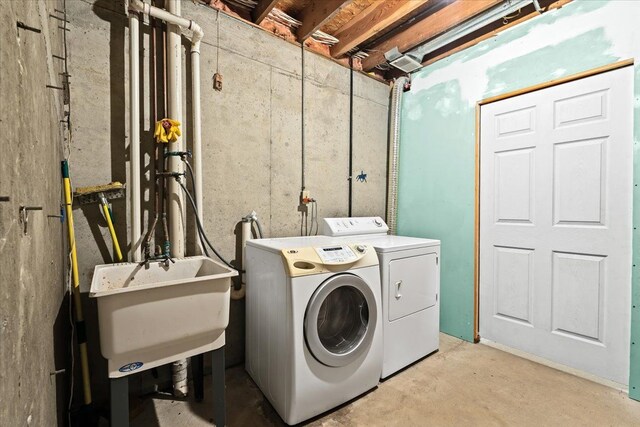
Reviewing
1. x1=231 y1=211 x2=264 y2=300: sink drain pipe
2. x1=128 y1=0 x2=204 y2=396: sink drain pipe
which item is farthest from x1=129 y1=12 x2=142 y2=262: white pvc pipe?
x1=231 y1=211 x2=264 y2=300: sink drain pipe

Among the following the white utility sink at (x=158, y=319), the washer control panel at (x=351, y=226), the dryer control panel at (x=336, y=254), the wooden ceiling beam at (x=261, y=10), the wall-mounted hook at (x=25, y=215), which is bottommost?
the white utility sink at (x=158, y=319)

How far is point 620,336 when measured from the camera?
178cm

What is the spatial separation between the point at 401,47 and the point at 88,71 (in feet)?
7.82

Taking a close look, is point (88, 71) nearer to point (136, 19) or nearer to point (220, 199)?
point (136, 19)

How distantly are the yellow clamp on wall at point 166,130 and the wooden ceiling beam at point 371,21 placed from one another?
1.66 m

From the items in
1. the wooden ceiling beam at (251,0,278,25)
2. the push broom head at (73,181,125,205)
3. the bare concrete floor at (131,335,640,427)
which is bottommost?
the bare concrete floor at (131,335,640,427)

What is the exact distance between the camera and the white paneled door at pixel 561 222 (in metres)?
1.79

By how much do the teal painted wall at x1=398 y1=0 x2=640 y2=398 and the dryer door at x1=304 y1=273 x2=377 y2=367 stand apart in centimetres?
123

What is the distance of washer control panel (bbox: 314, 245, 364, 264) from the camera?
160 cm

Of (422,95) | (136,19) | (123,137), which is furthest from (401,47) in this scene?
(123,137)

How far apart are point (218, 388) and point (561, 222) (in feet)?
7.98

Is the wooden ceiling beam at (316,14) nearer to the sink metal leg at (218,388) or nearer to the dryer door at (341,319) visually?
the dryer door at (341,319)

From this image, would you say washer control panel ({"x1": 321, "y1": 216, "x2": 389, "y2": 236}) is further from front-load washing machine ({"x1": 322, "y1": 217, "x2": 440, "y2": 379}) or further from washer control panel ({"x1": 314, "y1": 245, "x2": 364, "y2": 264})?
washer control panel ({"x1": 314, "y1": 245, "x2": 364, "y2": 264})

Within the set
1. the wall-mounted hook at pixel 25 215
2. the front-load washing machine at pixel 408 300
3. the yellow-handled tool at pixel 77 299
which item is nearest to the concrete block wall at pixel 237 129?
the yellow-handled tool at pixel 77 299
